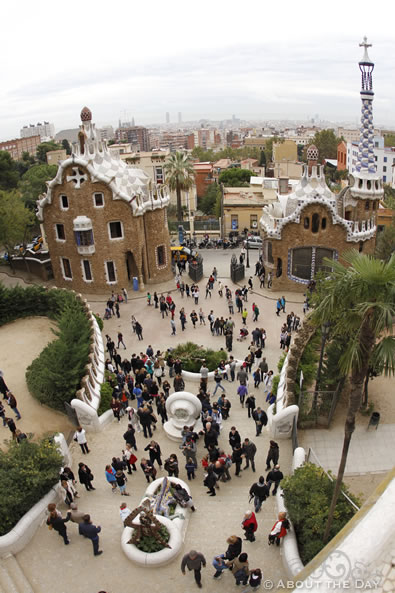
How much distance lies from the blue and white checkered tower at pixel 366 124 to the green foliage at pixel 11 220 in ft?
83.0

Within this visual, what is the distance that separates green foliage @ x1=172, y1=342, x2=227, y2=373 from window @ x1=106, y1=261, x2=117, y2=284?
12.3 m

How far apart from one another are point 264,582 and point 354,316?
6176mm

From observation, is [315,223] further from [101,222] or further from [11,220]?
[11,220]

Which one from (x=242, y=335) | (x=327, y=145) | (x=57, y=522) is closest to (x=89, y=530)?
(x=57, y=522)

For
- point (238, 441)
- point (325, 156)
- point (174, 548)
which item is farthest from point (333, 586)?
point (325, 156)

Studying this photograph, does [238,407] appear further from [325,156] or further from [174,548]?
[325,156]

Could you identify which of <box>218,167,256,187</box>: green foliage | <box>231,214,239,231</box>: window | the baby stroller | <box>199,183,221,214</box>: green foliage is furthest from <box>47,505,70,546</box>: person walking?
<box>218,167,256,187</box>: green foliage

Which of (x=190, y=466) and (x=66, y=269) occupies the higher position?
(x=66, y=269)

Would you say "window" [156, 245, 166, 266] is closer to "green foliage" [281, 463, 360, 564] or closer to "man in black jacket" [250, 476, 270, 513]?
"man in black jacket" [250, 476, 270, 513]

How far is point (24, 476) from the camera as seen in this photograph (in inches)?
461

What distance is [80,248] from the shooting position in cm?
3075

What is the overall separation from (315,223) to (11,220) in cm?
2268

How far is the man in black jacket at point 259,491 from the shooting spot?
1138cm

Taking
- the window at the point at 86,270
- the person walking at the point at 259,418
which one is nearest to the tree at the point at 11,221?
the window at the point at 86,270
